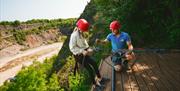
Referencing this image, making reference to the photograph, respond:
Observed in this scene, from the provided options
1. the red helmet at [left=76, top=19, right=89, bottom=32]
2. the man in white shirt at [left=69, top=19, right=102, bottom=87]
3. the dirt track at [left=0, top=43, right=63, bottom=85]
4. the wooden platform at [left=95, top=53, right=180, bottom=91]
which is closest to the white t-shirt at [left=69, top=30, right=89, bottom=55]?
the man in white shirt at [left=69, top=19, right=102, bottom=87]

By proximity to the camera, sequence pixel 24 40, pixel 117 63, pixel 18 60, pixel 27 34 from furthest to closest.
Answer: pixel 27 34 → pixel 24 40 → pixel 18 60 → pixel 117 63

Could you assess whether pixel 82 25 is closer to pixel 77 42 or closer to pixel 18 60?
pixel 77 42

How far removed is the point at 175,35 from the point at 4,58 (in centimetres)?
6455

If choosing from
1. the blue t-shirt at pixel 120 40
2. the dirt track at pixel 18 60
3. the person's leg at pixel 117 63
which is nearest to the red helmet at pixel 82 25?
the blue t-shirt at pixel 120 40

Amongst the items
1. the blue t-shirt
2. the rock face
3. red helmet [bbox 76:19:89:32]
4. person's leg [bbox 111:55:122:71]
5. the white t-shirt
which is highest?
red helmet [bbox 76:19:89:32]

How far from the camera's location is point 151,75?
8.29 m

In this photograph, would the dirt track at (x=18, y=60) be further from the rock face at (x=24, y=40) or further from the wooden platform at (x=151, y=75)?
the wooden platform at (x=151, y=75)

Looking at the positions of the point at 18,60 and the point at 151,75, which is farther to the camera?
the point at 18,60

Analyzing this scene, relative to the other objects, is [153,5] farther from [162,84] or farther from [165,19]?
[162,84]

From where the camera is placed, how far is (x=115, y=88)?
23.5ft

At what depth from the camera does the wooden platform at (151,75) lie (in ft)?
23.5

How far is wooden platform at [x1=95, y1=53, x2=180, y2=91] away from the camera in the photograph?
7.17 metres

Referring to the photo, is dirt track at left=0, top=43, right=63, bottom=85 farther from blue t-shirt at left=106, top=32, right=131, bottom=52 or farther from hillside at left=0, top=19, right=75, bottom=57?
blue t-shirt at left=106, top=32, right=131, bottom=52

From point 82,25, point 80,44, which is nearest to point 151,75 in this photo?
point 80,44
